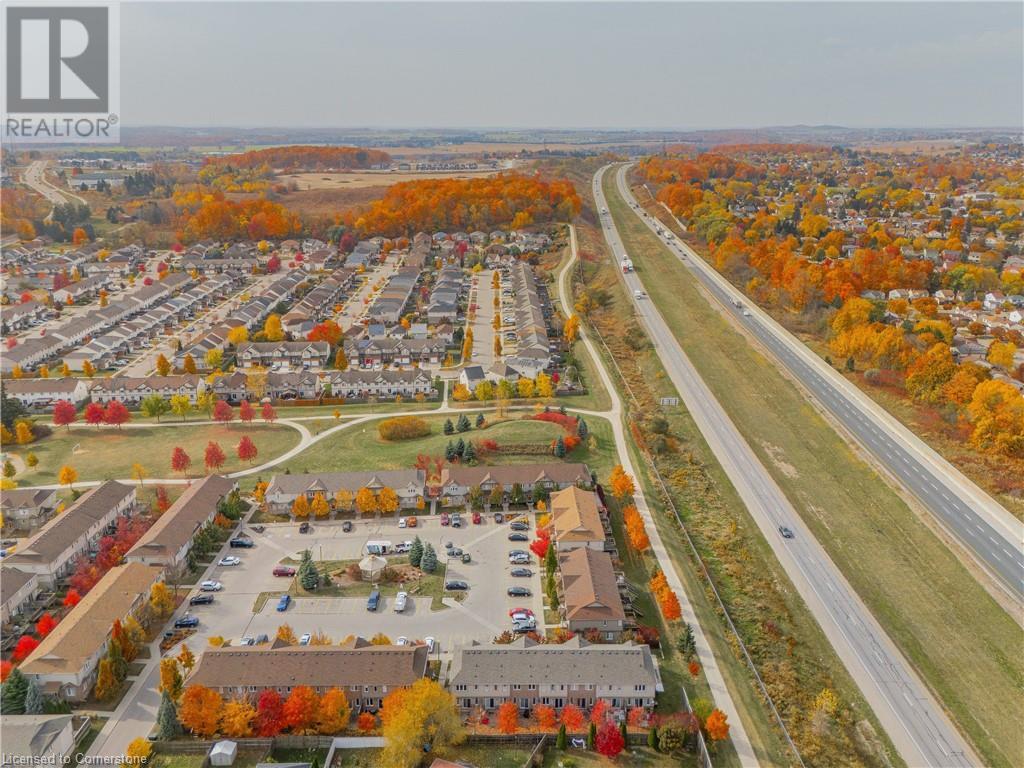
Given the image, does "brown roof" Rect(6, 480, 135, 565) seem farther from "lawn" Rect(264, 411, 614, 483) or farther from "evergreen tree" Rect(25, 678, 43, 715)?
"evergreen tree" Rect(25, 678, 43, 715)

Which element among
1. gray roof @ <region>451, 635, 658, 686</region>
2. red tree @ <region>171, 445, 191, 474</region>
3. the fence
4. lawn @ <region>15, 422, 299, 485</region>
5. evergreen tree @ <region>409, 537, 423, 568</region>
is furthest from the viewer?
lawn @ <region>15, 422, 299, 485</region>

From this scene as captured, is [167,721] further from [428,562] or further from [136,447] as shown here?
[136,447]

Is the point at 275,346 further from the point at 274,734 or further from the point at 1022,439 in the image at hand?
the point at 1022,439

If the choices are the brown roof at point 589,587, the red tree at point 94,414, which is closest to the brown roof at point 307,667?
the brown roof at point 589,587

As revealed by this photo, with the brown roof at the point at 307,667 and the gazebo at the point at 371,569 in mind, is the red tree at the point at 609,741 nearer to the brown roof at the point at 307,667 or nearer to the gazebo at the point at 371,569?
the brown roof at the point at 307,667

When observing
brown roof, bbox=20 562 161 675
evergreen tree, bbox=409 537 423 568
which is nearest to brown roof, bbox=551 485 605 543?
evergreen tree, bbox=409 537 423 568

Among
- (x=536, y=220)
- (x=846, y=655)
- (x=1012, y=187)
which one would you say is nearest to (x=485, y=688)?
(x=846, y=655)

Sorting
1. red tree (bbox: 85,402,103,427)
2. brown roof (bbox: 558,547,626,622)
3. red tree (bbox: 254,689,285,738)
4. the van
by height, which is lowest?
red tree (bbox: 254,689,285,738)
